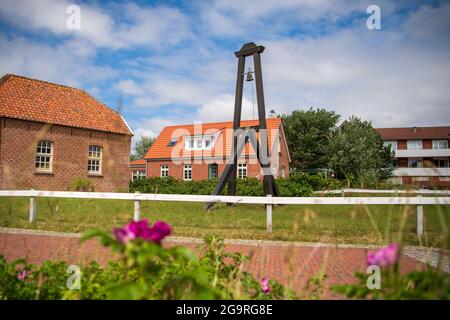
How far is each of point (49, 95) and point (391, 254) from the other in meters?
25.5

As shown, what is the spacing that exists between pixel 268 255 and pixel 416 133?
58.7 meters

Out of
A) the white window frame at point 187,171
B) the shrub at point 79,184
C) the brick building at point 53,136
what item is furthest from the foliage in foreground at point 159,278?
the white window frame at point 187,171

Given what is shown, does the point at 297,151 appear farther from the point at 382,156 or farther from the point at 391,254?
the point at 391,254

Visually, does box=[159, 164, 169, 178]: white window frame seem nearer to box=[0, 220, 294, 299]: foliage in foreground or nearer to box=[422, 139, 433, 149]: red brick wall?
box=[0, 220, 294, 299]: foliage in foreground

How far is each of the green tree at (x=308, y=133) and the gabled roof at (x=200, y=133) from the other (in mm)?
16452

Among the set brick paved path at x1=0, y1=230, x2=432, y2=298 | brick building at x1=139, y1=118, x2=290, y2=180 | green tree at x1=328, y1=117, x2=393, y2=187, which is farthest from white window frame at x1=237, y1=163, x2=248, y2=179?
brick paved path at x1=0, y1=230, x2=432, y2=298

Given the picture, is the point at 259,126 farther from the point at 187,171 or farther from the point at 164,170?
the point at 164,170

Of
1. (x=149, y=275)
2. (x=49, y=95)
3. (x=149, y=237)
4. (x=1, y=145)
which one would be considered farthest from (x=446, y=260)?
(x=49, y=95)

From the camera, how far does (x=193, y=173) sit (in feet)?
114

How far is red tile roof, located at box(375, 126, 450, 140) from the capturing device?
53938 millimetres

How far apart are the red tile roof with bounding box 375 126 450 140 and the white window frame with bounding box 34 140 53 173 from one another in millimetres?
50131

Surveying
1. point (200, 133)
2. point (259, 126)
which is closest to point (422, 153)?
point (200, 133)

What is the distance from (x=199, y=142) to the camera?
116ft

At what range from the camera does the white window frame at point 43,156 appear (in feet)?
68.7
